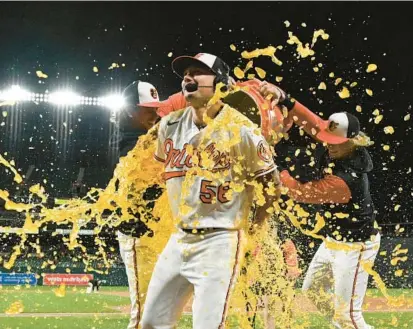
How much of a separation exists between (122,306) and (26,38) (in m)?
16.6

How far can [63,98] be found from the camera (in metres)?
23.9

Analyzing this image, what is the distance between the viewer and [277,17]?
60.7 feet

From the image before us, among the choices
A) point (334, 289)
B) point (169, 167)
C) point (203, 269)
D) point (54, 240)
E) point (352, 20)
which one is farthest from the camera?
point (54, 240)

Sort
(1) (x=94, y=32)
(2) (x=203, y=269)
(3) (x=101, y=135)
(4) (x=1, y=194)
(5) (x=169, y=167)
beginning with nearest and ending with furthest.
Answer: (2) (x=203, y=269) < (5) (x=169, y=167) < (4) (x=1, y=194) < (1) (x=94, y=32) < (3) (x=101, y=135)

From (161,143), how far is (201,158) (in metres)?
0.46

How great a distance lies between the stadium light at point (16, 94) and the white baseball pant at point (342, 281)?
794 inches

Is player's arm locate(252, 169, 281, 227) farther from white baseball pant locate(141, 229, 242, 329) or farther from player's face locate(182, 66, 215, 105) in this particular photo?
player's face locate(182, 66, 215, 105)

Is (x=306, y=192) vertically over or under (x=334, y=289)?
over

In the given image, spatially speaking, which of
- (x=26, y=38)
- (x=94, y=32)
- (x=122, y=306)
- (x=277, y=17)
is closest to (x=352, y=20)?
(x=277, y=17)

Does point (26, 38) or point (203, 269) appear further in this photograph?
point (26, 38)

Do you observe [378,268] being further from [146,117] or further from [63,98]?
[63,98]

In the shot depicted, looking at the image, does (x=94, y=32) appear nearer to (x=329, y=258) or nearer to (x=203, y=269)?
(x=329, y=258)

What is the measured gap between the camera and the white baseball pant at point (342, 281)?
16.1 feet

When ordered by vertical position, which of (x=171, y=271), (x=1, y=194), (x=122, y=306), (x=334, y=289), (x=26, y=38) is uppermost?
(x=26, y=38)
